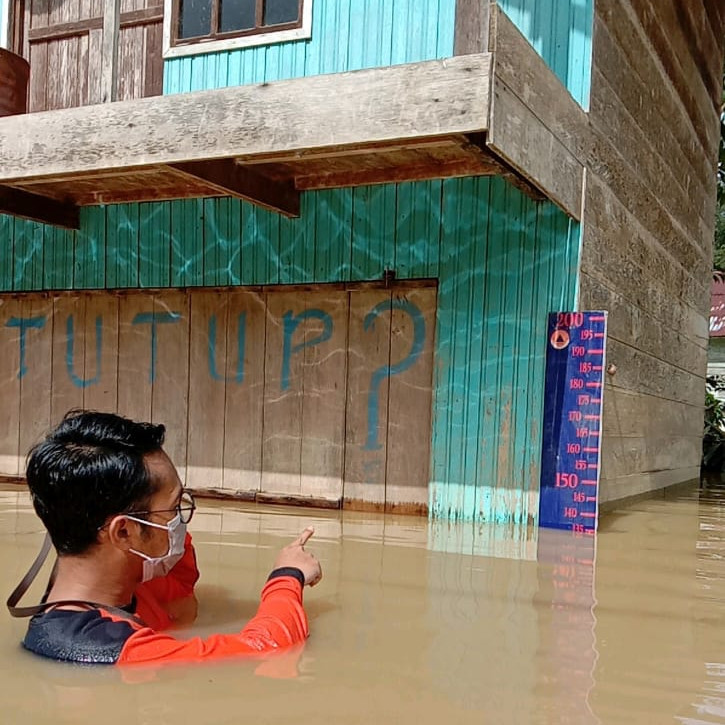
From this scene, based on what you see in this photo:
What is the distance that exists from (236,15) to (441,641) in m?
5.33

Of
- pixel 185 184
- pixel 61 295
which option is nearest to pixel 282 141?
pixel 185 184

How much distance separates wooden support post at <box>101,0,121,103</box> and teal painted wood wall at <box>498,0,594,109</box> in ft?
8.28

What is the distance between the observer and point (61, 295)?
7754mm

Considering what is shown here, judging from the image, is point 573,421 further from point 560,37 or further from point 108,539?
point 108,539

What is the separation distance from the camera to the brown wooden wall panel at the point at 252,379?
6.52 meters

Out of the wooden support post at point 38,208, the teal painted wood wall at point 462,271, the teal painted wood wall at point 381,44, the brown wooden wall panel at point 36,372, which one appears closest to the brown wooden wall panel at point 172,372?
the teal painted wood wall at point 462,271

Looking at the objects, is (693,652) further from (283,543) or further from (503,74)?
(503,74)

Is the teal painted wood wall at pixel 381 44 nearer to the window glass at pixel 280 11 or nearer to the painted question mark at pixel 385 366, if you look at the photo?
the window glass at pixel 280 11

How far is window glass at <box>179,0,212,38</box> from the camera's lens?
6952 millimetres

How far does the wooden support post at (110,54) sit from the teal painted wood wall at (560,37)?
252 centimetres

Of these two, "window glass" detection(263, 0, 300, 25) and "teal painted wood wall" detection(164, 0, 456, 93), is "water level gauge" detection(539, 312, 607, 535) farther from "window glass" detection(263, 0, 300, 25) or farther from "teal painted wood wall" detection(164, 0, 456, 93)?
"window glass" detection(263, 0, 300, 25)

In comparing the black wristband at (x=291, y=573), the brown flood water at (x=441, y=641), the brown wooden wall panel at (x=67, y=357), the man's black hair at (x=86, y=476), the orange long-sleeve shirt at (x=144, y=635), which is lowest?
the brown flood water at (x=441, y=641)

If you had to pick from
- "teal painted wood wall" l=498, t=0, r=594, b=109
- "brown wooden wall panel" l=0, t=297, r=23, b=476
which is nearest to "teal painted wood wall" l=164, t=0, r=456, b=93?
"teal painted wood wall" l=498, t=0, r=594, b=109

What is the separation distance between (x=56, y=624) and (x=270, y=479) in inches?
172
